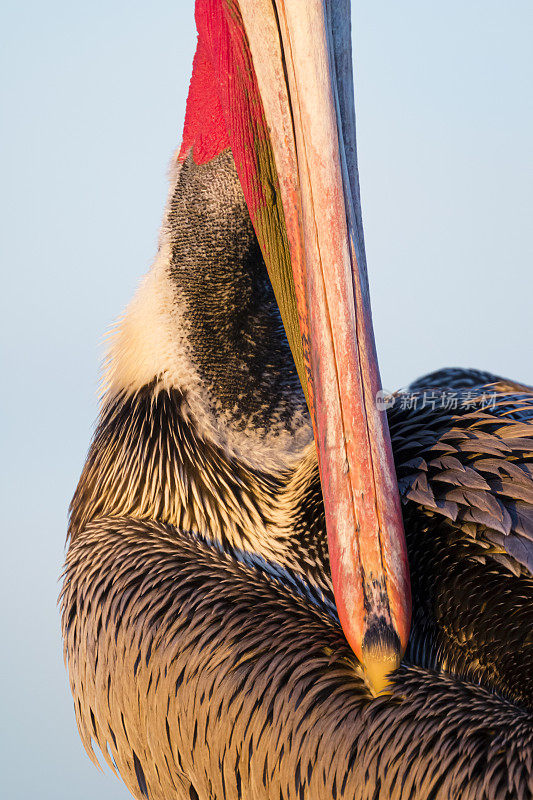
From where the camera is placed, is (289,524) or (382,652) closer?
(382,652)

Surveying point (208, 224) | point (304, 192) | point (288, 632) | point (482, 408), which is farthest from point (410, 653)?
point (208, 224)

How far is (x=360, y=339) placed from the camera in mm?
1749

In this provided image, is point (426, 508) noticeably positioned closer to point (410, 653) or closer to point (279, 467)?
point (410, 653)

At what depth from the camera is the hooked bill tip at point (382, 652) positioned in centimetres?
167

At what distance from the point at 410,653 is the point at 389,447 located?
1.41 ft

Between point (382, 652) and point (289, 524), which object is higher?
point (289, 524)

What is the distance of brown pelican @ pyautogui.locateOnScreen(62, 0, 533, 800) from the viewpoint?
1680 mm

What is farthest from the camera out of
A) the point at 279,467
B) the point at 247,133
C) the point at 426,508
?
the point at 279,467

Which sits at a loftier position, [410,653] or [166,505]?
[166,505]

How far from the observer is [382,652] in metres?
1.67

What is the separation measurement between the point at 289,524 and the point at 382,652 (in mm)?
493

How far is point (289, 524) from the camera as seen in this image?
6.87 feet

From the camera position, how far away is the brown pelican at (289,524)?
5.51 feet

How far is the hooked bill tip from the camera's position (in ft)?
5.46
